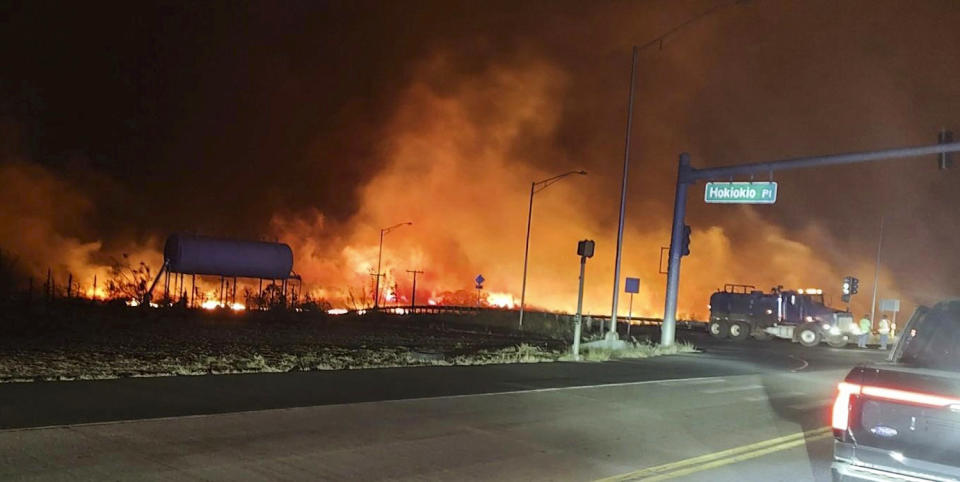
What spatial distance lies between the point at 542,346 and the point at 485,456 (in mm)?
17500

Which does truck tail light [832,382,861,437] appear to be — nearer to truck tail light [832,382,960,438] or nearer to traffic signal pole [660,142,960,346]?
truck tail light [832,382,960,438]

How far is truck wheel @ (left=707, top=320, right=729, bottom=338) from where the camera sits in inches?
1642

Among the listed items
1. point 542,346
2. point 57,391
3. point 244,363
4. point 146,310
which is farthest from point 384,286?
point 57,391

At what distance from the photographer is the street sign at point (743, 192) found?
77.5 feet

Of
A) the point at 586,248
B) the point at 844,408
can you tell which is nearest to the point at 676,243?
the point at 586,248

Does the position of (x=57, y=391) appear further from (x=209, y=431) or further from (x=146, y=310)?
(x=146, y=310)

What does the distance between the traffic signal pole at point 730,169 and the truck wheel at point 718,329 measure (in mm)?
14916

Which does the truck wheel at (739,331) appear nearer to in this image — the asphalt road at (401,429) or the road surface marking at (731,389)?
the road surface marking at (731,389)

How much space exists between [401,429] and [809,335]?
3346cm

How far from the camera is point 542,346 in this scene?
26094 mm

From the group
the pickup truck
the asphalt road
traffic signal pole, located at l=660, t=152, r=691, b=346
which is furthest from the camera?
traffic signal pole, located at l=660, t=152, r=691, b=346

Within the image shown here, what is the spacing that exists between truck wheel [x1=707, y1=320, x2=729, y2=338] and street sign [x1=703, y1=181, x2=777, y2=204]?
18088 mm

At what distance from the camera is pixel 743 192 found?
24.3m

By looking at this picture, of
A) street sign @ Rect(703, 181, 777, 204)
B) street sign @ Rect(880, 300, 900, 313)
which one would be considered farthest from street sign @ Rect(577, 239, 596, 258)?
street sign @ Rect(880, 300, 900, 313)
